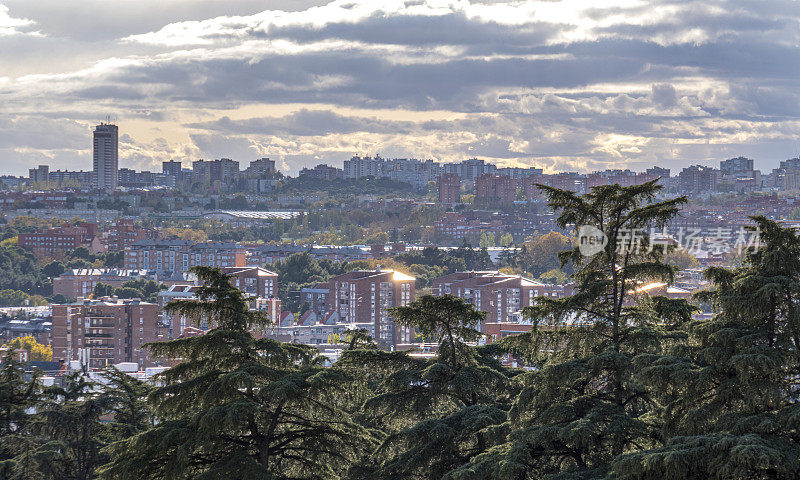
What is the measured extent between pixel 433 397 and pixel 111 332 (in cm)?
4553

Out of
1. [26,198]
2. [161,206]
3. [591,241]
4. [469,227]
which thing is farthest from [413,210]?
[591,241]

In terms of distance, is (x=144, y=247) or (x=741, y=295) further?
(x=144, y=247)

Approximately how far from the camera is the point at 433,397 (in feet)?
36.6

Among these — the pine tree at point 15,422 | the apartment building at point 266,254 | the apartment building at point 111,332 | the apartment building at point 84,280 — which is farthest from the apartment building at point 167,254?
the pine tree at point 15,422

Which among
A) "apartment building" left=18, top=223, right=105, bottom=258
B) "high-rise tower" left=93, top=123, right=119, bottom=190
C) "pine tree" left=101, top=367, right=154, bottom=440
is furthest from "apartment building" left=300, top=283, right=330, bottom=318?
"high-rise tower" left=93, top=123, right=119, bottom=190

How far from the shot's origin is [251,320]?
10.8m

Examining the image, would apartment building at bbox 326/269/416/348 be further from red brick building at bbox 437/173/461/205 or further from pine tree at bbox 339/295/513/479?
red brick building at bbox 437/173/461/205

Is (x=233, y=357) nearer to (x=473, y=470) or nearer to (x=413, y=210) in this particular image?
(x=473, y=470)

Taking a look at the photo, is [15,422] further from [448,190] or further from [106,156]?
[106,156]

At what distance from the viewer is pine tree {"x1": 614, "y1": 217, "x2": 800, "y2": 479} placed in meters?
7.60

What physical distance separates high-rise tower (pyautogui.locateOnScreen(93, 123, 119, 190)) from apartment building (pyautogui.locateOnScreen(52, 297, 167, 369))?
139162 millimetres

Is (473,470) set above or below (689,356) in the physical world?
below

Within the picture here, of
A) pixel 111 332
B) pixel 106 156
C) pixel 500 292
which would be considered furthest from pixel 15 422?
pixel 106 156

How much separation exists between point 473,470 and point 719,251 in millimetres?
83615
